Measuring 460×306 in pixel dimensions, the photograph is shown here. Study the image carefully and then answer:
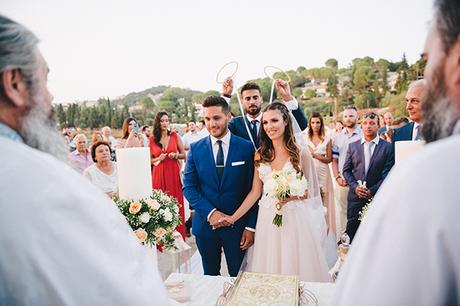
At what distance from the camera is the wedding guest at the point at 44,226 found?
762 mm

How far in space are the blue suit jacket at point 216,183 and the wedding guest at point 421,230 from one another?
8.53 feet

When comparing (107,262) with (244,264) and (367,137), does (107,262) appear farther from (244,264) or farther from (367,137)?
(367,137)

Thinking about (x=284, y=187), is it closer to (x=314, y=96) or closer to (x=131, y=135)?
(x=131, y=135)

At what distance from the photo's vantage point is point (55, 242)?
784 mm

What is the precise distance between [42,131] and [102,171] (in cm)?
384

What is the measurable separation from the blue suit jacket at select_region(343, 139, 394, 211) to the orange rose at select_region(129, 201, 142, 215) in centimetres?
333

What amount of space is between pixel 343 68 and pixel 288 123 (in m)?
59.1

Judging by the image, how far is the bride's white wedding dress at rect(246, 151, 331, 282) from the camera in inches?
125

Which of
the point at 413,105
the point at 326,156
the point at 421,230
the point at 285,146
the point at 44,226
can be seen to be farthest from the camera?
the point at 326,156

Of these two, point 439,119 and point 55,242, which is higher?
point 439,119

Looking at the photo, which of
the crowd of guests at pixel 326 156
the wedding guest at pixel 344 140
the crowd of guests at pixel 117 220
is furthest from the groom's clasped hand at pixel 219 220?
the wedding guest at pixel 344 140

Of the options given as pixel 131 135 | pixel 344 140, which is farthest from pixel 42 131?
pixel 344 140

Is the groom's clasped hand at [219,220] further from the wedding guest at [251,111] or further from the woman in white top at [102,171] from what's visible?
the woman in white top at [102,171]

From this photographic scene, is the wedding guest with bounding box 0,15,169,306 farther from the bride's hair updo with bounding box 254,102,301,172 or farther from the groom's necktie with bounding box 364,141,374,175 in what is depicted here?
the groom's necktie with bounding box 364,141,374,175
